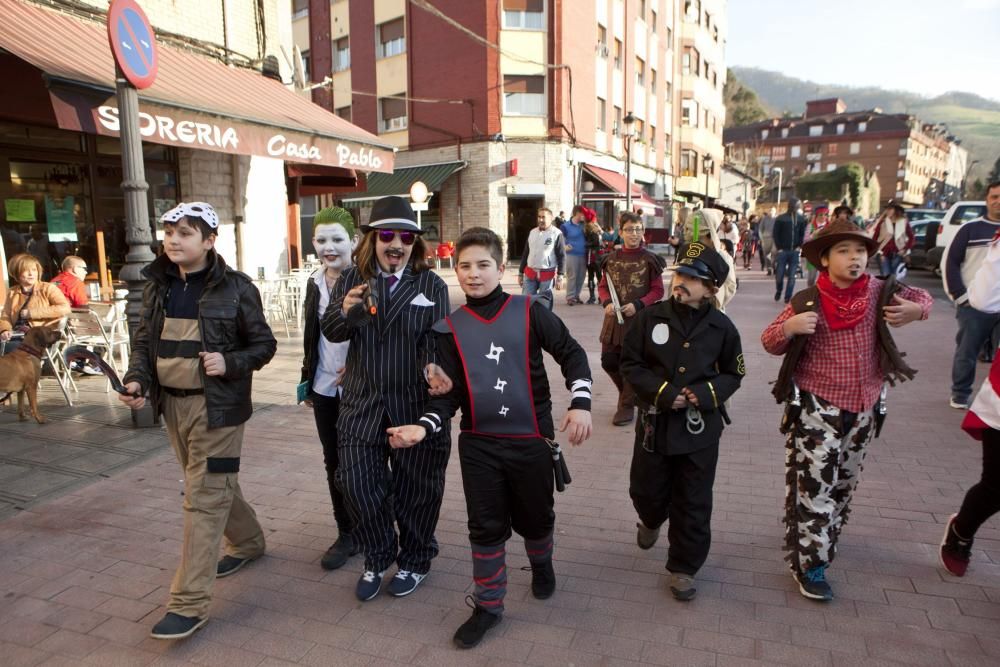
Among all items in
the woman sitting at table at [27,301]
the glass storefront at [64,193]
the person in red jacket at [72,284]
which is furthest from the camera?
the glass storefront at [64,193]

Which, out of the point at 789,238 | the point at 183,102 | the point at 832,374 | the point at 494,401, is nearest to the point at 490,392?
the point at 494,401

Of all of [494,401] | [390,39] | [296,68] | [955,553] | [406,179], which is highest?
[390,39]

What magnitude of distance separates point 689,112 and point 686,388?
1519 inches

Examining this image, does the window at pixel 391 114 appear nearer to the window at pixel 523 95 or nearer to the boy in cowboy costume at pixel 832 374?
the window at pixel 523 95

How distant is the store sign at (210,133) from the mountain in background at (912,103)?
5708 inches

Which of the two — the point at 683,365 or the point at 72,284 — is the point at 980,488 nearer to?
the point at 683,365

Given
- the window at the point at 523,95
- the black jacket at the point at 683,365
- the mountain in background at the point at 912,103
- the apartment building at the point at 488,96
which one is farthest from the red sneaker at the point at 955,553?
the mountain in background at the point at 912,103

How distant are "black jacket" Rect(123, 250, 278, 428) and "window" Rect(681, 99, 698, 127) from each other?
3847cm

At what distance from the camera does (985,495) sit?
3.09 meters

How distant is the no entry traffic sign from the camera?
5.10 metres

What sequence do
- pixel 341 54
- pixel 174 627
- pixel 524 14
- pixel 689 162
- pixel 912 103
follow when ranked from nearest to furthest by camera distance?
1. pixel 174 627
2. pixel 524 14
3. pixel 341 54
4. pixel 689 162
5. pixel 912 103

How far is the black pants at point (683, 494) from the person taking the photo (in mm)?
3027

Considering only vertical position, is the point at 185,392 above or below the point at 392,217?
below

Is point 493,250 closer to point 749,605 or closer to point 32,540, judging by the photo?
point 749,605
